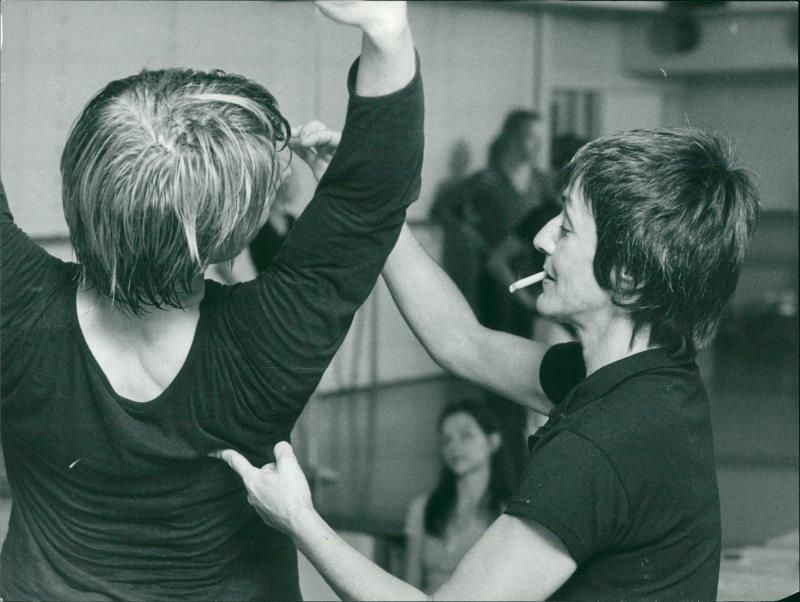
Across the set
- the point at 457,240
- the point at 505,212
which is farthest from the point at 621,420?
the point at 457,240

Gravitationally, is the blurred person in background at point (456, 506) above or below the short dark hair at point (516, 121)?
below

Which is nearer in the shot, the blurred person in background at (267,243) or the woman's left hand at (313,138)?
the woman's left hand at (313,138)

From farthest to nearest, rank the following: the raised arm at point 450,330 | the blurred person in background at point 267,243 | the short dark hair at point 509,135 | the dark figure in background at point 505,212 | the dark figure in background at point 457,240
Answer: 1. the short dark hair at point 509,135
2. the dark figure in background at point 457,240
3. the dark figure in background at point 505,212
4. the blurred person in background at point 267,243
5. the raised arm at point 450,330

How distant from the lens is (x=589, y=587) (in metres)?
1.10

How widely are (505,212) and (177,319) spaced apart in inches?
114

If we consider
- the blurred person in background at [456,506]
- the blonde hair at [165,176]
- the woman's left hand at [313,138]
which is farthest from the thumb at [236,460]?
the blurred person in background at [456,506]

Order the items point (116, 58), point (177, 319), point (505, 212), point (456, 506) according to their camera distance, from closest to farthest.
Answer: point (177, 319), point (116, 58), point (456, 506), point (505, 212)

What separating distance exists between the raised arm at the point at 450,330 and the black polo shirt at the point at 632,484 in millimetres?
283

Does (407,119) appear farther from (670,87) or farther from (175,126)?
(670,87)

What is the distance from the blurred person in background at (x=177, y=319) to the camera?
0.99m

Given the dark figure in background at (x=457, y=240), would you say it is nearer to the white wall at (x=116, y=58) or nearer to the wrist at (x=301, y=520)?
the white wall at (x=116, y=58)

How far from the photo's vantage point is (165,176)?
0.99 meters

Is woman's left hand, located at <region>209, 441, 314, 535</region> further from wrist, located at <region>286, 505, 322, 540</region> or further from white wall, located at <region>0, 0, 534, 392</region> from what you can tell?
white wall, located at <region>0, 0, 534, 392</region>

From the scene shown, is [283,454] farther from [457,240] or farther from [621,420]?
[457,240]
